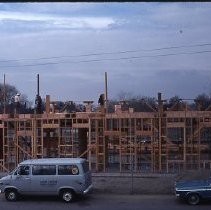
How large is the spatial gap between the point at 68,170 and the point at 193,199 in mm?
5538

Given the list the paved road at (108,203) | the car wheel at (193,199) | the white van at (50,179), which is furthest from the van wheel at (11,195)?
the car wheel at (193,199)

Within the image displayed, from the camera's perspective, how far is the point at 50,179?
24.2 meters

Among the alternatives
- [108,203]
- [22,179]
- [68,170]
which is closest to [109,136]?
[68,170]

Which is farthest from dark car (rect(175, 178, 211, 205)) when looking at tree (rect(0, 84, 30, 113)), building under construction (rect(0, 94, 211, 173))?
tree (rect(0, 84, 30, 113))

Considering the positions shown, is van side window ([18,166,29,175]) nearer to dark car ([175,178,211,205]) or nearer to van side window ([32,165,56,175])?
van side window ([32,165,56,175])

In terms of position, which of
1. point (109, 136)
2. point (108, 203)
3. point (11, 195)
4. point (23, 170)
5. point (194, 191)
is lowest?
point (108, 203)

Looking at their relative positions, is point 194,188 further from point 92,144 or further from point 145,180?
point 92,144

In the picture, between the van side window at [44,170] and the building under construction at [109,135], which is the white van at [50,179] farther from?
the building under construction at [109,135]

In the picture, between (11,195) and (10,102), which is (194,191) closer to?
(11,195)

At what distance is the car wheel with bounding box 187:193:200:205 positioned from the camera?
22811 mm

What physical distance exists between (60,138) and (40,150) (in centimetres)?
183

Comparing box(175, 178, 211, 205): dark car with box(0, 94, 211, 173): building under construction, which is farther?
box(0, 94, 211, 173): building under construction

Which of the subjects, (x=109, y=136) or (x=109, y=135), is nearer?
(x=109, y=135)

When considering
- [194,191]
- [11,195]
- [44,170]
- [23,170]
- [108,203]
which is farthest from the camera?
[11,195]
